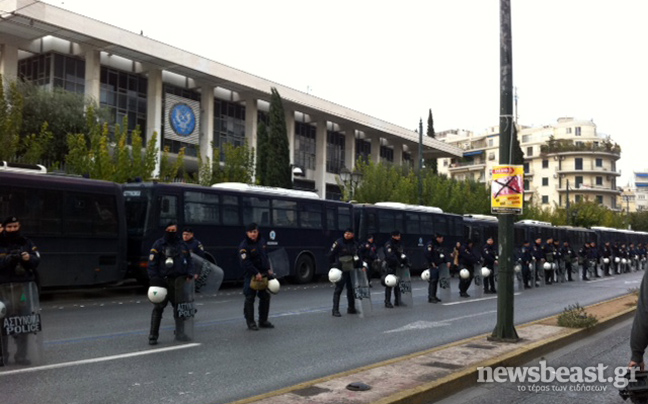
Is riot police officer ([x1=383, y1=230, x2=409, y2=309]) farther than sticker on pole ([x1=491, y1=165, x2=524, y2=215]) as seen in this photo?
Yes

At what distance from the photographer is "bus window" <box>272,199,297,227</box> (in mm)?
20500

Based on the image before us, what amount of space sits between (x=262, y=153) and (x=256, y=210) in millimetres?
21259

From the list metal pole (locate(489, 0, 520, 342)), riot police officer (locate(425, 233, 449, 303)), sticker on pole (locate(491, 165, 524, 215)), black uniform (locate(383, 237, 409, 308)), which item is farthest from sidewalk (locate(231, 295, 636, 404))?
riot police officer (locate(425, 233, 449, 303))

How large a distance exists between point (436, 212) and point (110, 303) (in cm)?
1837

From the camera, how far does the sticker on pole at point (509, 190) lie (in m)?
8.64

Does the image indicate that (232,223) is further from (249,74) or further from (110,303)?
(249,74)

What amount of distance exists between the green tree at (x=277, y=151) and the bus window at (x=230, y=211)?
63.6 ft

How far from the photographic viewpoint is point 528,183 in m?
99.6

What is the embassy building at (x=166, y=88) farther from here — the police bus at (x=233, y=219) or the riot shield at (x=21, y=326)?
the riot shield at (x=21, y=326)

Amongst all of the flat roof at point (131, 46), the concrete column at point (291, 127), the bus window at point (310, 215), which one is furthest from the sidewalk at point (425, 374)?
the concrete column at point (291, 127)

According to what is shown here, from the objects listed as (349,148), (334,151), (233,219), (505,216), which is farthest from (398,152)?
(505,216)

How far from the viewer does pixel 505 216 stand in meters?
8.78

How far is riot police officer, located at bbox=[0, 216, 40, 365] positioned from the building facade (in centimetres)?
8992

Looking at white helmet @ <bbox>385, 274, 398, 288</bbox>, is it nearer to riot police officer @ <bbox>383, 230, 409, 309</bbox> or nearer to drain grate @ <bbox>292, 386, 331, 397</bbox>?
riot police officer @ <bbox>383, 230, 409, 309</bbox>
